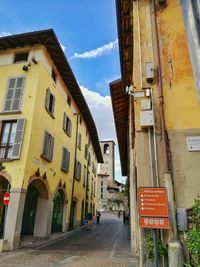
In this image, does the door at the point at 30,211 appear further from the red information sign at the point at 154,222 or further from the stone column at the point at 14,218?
the red information sign at the point at 154,222

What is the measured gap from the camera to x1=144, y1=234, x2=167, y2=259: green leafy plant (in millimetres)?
3848

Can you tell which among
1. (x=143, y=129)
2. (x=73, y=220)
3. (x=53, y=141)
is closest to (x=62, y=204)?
(x=73, y=220)

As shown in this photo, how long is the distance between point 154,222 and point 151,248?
0.54 meters

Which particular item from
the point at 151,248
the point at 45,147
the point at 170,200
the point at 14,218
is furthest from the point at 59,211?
the point at 170,200

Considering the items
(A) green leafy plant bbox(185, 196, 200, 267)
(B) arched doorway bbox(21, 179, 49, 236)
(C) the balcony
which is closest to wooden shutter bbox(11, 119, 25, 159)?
(C) the balcony

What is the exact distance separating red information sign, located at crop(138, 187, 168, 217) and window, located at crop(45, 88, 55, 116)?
34.7 feet

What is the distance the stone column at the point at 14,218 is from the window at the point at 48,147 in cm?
284

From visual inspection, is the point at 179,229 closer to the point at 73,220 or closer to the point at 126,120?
the point at 126,120

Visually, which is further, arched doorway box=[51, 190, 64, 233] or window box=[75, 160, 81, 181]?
window box=[75, 160, 81, 181]

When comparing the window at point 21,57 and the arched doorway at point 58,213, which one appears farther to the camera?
the arched doorway at point 58,213

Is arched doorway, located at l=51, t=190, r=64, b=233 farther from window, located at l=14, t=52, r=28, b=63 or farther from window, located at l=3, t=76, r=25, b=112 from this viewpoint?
window, located at l=14, t=52, r=28, b=63

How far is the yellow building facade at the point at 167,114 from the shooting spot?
13.5ft

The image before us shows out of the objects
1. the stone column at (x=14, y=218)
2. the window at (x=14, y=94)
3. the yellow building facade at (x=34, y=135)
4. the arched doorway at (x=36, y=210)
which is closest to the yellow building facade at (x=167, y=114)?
the stone column at (x=14, y=218)

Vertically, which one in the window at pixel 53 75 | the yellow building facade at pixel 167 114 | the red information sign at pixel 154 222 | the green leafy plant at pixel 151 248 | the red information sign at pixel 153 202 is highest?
the window at pixel 53 75
